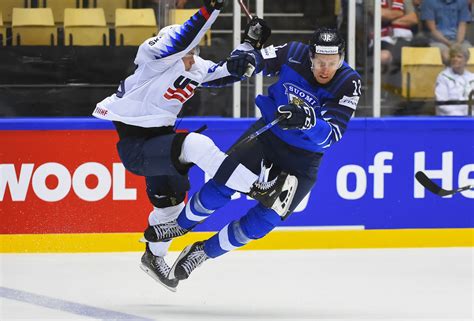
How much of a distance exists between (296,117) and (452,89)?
2.75 metres

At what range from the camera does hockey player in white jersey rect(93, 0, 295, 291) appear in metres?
4.88

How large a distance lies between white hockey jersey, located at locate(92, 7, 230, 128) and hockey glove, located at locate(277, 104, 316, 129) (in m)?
0.53

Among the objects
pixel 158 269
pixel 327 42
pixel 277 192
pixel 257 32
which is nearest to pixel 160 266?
pixel 158 269

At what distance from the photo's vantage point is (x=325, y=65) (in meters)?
4.97

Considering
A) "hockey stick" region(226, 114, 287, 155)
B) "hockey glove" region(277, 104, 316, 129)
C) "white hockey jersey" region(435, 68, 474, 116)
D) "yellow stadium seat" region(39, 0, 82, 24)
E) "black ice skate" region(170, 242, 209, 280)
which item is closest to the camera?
A: "hockey glove" region(277, 104, 316, 129)

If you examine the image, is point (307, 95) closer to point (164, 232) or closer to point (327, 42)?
point (327, 42)

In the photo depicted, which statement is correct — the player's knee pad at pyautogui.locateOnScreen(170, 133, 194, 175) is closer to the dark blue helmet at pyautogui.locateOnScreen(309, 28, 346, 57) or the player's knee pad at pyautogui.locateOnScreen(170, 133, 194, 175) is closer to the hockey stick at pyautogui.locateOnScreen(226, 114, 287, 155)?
the hockey stick at pyautogui.locateOnScreen(226, 114, 287, 155)

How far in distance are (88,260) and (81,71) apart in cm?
121

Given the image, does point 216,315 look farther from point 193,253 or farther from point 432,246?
point 432,246

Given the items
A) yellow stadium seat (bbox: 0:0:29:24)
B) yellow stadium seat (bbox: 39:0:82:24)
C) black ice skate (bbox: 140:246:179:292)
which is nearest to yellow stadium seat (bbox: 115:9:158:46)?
yellow stadium seat (bbox: 39:0:82:24)

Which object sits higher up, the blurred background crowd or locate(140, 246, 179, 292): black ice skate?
the blurred background crowd

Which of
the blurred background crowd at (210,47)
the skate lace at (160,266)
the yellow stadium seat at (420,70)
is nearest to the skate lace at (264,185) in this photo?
the skate lace at (160,266)

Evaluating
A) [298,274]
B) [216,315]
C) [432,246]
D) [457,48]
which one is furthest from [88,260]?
[457,48]

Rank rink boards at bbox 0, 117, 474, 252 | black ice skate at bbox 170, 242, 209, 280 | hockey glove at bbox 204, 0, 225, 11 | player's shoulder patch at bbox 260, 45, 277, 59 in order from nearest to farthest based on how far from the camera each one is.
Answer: hockey glove at bbox 204, 0, 225, 11
black ice skate at bbox 170, 242, 209, 280
player's shoulder patch at bbox 260, 45, 277, 59
rink boards at bbox 0, 117, 474, 252
